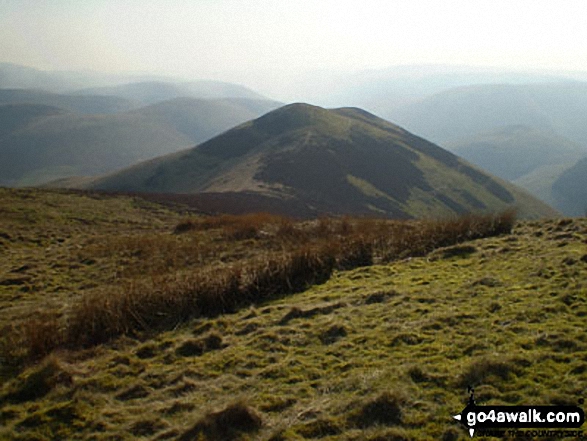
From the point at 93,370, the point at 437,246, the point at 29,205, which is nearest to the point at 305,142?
the point at 29,205

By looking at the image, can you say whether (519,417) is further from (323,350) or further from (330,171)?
(330,171)

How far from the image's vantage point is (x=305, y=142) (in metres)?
128

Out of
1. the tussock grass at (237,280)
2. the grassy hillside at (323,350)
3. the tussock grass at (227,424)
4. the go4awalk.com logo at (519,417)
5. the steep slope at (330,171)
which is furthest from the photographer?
the steep slope at (330,171)

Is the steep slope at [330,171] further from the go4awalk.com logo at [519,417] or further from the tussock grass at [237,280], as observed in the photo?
the go4awalk.com logo at [519,417]

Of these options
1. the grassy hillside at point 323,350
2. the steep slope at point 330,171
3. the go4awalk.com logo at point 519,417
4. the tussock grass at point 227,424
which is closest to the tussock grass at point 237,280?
the grassy hillside at point 323,350

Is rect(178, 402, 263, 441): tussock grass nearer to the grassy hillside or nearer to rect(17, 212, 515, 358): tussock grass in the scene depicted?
the grassy hillside

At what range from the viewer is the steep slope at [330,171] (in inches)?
3942

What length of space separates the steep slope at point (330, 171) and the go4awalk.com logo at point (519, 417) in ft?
251

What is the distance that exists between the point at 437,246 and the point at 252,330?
9270 mm

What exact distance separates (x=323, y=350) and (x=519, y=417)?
11.6 feet

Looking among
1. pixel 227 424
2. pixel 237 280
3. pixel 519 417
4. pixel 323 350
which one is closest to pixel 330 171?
pixel 237 280

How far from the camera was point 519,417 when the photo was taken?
213 inches

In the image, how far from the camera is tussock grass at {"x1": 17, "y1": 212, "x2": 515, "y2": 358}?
1000cm

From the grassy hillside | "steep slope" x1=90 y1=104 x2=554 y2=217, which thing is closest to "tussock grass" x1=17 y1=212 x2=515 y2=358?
the grassy hillside
